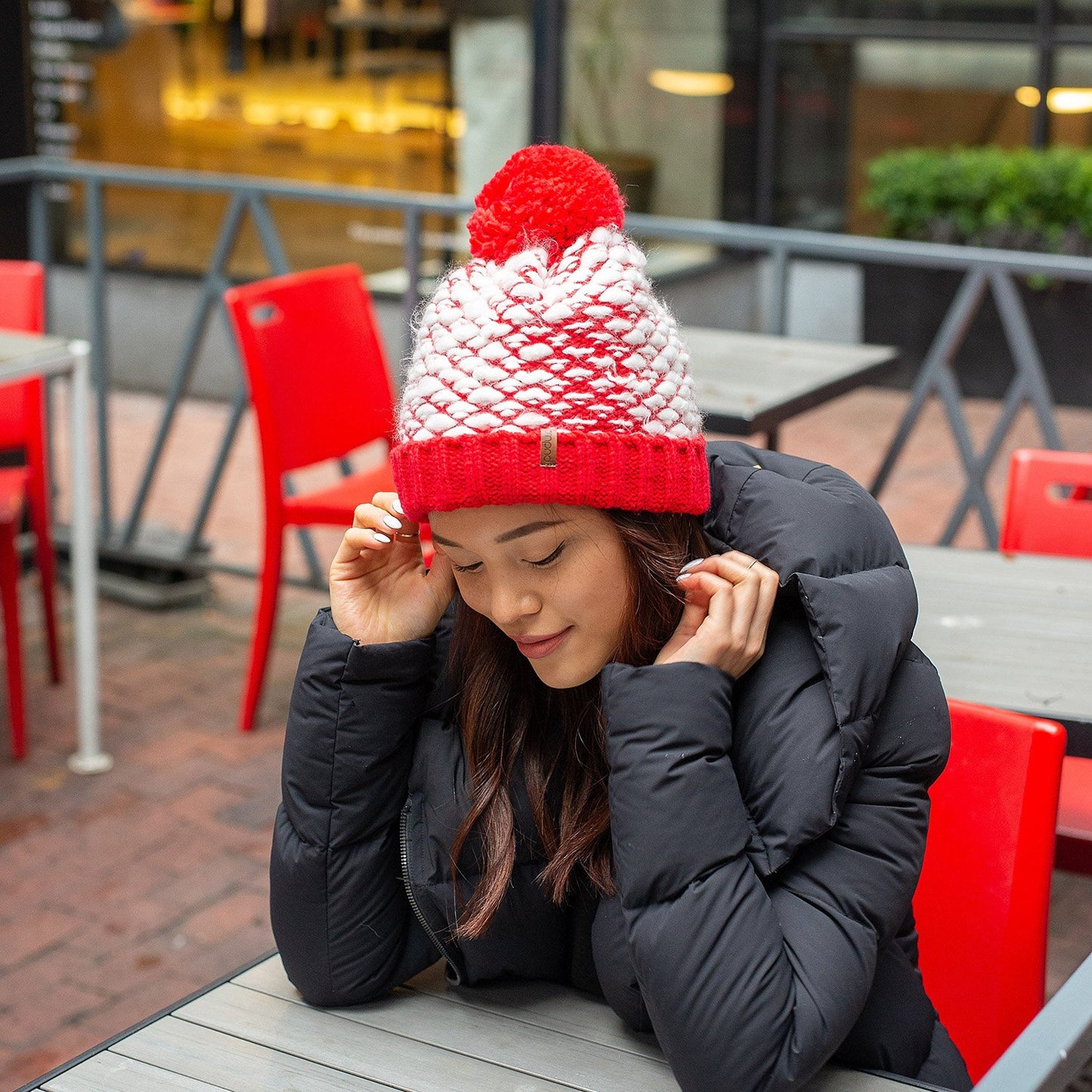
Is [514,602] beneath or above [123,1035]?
above

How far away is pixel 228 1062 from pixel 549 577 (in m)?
0.52

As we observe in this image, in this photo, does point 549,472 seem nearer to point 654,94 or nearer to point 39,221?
point 39,221

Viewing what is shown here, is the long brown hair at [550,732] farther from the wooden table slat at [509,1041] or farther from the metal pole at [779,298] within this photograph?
the metal pole at [779,298]

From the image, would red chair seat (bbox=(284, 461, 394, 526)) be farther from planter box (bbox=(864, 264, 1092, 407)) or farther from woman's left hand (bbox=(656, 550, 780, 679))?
planter box (bbox=(864, 264, 1092, 407))

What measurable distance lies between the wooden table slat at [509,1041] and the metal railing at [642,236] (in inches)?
115

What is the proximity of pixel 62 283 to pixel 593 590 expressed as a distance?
7.41 metres

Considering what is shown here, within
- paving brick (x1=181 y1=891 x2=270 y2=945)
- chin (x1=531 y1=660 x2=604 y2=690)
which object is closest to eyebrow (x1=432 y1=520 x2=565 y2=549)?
chin (x1=531 y1=660 x2=604 y2=690)

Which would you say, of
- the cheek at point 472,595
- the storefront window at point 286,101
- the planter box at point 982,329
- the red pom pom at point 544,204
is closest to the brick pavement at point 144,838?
the cheek at point 472,595

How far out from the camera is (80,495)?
141 inches

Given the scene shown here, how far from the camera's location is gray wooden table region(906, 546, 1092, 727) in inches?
81.2

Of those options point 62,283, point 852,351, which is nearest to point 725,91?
point 62,283

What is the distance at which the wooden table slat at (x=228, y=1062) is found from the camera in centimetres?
136

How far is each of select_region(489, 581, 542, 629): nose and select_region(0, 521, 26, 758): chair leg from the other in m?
2.67

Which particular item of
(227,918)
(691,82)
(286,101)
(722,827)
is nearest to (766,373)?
(227,918)
